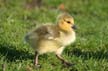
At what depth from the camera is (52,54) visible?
6820 mm

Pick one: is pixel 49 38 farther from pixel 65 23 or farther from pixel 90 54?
pixel 90 54

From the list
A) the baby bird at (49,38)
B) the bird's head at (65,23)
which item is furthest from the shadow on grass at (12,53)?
the bird's head at (65,23)

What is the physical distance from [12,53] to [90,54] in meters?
1.35

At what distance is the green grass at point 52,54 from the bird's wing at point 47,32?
0.46 metres

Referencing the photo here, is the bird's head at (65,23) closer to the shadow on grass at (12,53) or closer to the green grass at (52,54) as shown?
the green grass at (52,54)

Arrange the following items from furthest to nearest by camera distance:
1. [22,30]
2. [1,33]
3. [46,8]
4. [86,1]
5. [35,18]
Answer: [86,1] → [46,8] → [35,18] → [22,30] → [1,33]

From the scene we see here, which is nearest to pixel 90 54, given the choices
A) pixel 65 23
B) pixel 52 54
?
pixel 52 54

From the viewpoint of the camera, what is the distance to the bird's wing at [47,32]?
6.15 m

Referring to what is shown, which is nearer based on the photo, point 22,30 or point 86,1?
point 22,30

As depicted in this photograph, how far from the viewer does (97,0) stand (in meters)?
12.6

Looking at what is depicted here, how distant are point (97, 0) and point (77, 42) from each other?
5105mm

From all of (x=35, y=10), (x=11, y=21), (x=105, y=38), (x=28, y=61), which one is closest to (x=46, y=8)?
(x=35, y=10)

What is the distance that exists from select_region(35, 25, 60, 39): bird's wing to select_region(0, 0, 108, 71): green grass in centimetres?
46

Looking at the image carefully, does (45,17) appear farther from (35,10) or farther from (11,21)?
(11,21)
